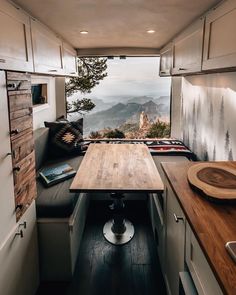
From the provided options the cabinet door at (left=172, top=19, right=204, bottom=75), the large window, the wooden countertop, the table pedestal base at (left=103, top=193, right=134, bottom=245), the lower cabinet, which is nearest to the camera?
the wooden countertop

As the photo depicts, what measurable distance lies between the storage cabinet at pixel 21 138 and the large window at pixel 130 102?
245cm

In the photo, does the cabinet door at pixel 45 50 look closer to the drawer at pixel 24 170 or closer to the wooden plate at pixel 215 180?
the drawer at pixel 24 170

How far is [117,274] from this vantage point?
2.27 m

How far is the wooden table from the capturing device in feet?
6.62

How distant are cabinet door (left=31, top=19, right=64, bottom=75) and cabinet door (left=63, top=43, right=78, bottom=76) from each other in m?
0.24

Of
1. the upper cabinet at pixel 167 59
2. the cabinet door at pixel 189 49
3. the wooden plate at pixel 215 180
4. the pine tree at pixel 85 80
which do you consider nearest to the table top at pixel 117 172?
the wooden plate at pixel 215 180

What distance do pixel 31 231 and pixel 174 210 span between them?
101 cm

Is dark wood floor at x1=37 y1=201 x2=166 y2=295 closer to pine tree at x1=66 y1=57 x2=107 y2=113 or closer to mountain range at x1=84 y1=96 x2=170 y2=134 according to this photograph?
mountain range at x1=84 y1=96 x2=170 y2=134

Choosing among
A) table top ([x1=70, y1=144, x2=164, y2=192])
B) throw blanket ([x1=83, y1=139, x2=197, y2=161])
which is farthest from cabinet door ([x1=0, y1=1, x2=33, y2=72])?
throw blanket ([x1=83, y1=139, x2=197, y2=161])

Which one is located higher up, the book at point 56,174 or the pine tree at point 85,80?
the pine tree at point 85,80

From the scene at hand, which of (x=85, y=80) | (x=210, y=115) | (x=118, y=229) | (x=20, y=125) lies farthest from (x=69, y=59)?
(x=118, y=229)

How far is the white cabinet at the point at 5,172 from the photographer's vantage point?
1.48 m

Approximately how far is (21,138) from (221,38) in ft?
4.30

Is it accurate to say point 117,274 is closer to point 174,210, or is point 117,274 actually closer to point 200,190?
point 174,210
